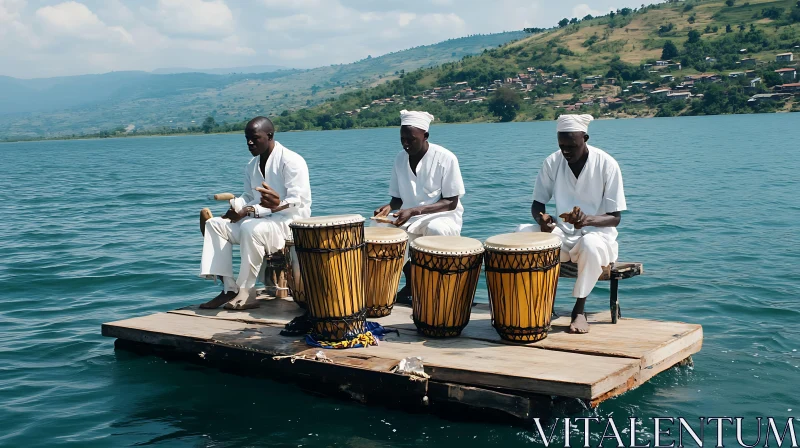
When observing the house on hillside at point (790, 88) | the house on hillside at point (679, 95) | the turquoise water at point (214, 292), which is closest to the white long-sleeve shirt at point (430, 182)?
the turquoise water at point (214, 292)

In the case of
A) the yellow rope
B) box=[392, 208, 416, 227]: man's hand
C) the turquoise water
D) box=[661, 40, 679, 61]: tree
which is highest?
box=[661, 40, 679, 61]: tree

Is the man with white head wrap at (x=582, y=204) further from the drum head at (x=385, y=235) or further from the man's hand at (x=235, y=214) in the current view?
the man's hand at (x=235, y=214)

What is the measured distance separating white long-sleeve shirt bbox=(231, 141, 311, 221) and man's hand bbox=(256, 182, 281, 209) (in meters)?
0.14

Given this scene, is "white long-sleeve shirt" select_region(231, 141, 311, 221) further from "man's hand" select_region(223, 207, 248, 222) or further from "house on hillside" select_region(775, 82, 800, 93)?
"house on hillside" select_region(775, 82, 800, 93)

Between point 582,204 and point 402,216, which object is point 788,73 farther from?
point 402,216

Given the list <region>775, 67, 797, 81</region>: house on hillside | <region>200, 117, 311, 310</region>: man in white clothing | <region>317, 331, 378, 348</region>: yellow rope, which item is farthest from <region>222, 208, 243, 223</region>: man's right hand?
<region>775, 67, 797, 81</region>: house on hillside

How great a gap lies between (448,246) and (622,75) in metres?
123

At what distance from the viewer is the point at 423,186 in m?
8.61

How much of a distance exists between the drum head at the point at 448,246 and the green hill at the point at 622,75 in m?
108

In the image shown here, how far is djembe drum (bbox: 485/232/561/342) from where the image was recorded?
266 inches

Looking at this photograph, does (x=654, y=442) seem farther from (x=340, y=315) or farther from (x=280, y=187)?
(x=280, y=187)

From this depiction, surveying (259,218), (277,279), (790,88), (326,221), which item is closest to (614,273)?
(326,221)

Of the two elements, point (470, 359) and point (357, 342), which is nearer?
point (470, 359)

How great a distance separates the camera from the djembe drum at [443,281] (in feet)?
22.9
